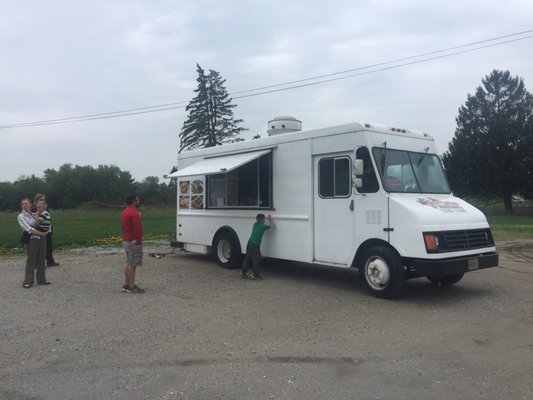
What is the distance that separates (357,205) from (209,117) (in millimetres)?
39255

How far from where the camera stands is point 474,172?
45.9 metres

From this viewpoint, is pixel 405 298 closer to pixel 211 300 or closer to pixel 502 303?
pixel 502 303

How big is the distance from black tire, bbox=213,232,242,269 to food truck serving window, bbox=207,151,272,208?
28.5 inches

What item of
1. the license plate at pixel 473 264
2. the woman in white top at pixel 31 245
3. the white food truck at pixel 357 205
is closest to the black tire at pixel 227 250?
the white food truck at pixel 357 205

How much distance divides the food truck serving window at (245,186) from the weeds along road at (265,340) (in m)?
1.82

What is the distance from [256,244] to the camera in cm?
1020

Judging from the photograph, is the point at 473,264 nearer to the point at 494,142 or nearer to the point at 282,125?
the point at 282,125

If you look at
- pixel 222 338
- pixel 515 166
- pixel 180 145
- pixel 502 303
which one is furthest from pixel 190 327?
pixel 515 166

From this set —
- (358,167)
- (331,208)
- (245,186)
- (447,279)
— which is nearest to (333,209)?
(331,208)

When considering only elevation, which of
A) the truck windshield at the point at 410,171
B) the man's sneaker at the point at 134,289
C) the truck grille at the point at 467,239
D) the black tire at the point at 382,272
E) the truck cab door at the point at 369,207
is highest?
the truck windshield at the point at 410,171

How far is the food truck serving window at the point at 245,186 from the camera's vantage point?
1065cm

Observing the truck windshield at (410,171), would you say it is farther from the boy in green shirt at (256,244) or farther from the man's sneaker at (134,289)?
the man's sneaker at (134,289)

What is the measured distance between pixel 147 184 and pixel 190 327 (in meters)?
100

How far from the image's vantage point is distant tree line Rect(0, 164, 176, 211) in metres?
99.2
